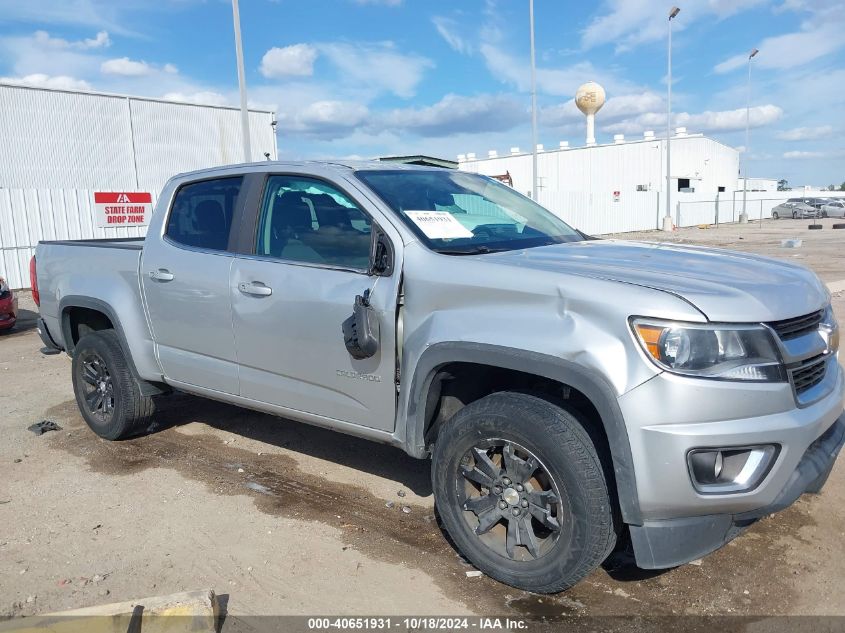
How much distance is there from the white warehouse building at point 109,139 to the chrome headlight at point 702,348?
1737 cm

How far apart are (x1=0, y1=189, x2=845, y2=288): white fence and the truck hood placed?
3.05 ft

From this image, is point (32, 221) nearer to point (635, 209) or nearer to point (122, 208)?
point (122, 208)

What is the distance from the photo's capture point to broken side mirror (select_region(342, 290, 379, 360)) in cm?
340

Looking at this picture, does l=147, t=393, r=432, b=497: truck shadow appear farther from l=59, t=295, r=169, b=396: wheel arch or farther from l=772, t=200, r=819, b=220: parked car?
l=772, t=200, r=819, b=220: parked car

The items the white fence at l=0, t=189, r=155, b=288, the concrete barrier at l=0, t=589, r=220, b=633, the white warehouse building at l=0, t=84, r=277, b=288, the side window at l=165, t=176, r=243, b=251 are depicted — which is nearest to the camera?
the concrete barrier at l=0, t=589, r=220, b=633

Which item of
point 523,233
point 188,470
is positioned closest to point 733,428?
point 523,233

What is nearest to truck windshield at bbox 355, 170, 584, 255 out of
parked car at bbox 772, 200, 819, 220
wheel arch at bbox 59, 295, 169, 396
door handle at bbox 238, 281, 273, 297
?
door handle at bbox 238, 281, 273, 297

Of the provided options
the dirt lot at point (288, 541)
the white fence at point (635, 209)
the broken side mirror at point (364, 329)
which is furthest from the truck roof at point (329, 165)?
the white fence at point (635, 209)

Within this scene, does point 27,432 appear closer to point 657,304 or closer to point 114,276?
point 114,276

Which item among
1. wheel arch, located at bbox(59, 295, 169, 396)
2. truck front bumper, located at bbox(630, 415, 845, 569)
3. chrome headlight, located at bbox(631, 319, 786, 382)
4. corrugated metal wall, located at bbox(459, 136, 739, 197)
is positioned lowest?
truck front bumper, located at bbox(630, 415, 845, 569)

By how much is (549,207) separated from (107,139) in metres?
18.7

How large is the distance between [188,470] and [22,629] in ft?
6.68

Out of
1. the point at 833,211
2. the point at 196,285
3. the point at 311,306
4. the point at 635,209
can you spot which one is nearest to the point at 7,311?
the point at 196,285

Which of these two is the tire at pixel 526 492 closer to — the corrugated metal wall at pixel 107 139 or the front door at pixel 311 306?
the front door at pixel 311 306
